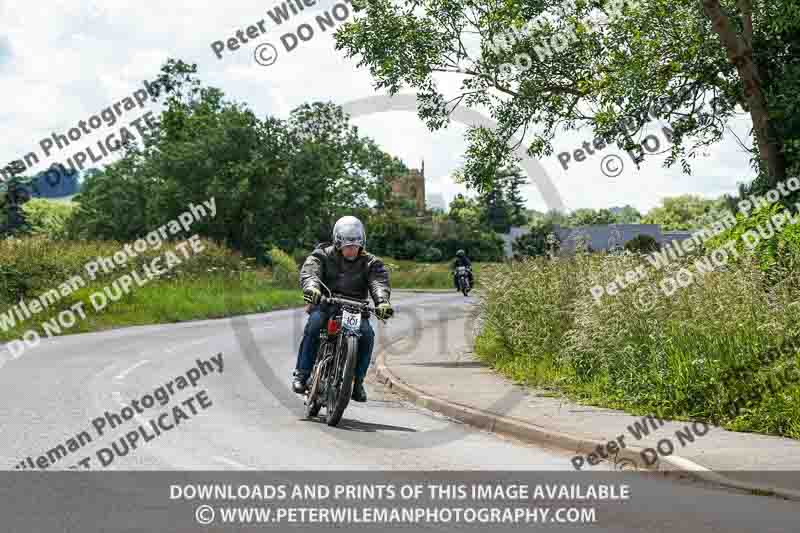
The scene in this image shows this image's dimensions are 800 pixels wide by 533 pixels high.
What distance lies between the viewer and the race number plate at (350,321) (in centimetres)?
1047

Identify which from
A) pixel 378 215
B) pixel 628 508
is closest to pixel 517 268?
pixel 628 508

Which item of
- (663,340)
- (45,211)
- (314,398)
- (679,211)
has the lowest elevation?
(314,398)

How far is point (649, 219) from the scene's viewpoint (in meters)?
186

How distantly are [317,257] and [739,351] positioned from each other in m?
4.55

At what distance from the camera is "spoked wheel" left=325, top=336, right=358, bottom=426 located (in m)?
10.3

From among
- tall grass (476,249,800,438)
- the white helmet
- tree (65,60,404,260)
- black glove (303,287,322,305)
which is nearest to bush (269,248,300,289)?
tree (65,60,404,260)

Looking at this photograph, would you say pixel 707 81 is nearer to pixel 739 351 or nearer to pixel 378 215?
pixel 739 351

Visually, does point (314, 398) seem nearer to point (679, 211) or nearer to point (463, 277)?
point (463, 277)

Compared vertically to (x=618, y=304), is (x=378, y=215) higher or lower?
higher

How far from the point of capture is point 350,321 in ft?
34.4

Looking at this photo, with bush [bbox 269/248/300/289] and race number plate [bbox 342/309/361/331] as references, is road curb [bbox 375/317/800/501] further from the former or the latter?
bush [bbox 269/248/300/289]

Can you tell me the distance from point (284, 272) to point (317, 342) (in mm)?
35375

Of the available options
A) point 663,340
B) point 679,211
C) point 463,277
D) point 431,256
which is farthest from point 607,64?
point 679,211

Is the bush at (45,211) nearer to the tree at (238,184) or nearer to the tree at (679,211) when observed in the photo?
the tree at (238,184)
